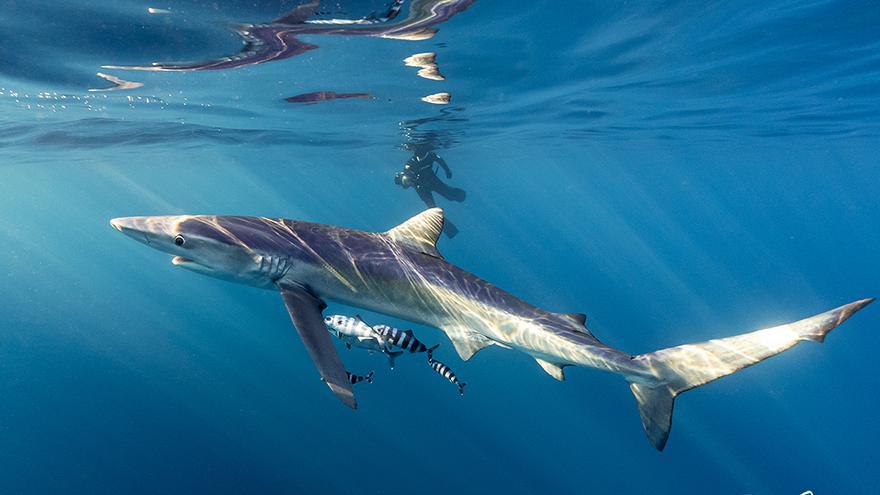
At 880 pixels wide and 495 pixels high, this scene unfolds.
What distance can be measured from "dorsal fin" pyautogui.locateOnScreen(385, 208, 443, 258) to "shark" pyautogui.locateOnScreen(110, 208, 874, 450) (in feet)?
0.04

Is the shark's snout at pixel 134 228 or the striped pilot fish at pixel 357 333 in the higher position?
the shark's snout at pixel 134 228

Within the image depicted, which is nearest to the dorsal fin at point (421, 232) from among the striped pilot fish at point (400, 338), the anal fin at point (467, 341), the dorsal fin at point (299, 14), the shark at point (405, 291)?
the shark at point (405, 291)

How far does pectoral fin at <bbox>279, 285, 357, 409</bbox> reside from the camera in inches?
151

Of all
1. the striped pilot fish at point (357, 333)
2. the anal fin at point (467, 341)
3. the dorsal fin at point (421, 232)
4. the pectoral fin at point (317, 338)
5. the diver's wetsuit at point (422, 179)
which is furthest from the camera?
the diver's wetsuit at point (422, 179)

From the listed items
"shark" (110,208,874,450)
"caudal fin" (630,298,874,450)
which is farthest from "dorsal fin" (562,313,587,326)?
"caudal fin" (630,298,874,450)

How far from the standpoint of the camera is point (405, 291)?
5.01 m

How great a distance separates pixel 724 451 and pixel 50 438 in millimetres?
29770

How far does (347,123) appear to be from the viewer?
2183 centimetres

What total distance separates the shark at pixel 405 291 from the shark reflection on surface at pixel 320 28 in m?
4.88

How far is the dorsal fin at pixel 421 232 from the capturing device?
17.7ft

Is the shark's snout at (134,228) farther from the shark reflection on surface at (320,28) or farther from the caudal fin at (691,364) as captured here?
the shark reflection on surface at (320,28)

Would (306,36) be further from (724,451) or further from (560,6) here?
(724,451)

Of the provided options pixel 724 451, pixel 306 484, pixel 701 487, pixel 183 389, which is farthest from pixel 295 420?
pixel 724 451

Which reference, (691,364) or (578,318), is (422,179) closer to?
(578,318)
